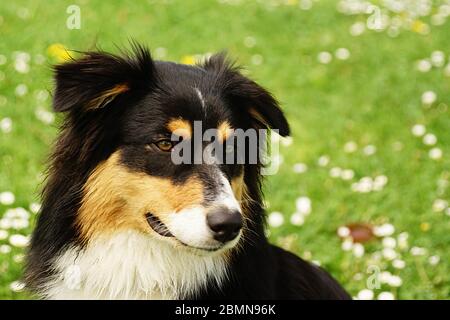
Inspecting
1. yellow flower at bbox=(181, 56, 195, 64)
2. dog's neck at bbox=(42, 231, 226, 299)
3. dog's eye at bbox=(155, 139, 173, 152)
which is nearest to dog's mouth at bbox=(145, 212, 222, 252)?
dog's neck at bbox=(42, 231, 226, 299)

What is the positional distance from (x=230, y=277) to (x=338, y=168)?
10.2 feet

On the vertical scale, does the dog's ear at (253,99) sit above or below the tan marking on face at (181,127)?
above

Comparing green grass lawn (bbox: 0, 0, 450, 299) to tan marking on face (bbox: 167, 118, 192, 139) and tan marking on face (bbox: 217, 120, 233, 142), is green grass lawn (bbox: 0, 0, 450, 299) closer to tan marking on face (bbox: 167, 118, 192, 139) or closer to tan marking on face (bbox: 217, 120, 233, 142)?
tan marking on face (bbox: 167, 118, 192, 139)

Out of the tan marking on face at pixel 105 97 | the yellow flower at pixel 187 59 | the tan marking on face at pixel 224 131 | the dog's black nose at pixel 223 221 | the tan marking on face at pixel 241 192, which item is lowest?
the dog's black nose at pixel 223 221

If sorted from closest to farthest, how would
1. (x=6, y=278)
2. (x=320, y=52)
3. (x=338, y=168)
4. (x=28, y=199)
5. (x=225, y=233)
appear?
1. (x=225, y=233)
2. (x=6, y=278)
3. (x=28, y=199)
4. (x=338, y=168)
5. (x=320, y=52)

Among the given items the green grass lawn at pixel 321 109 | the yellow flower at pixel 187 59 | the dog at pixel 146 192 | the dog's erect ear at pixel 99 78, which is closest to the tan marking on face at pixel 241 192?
the dog at pixel 146 192

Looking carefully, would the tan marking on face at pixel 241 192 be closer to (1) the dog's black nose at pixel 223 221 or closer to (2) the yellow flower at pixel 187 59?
(1) the dog's black nose at pixel 223 221

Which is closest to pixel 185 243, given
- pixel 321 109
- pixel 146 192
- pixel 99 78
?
pixel 146 192

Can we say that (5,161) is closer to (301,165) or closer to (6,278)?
(6,278)

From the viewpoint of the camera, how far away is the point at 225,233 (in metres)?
3.08

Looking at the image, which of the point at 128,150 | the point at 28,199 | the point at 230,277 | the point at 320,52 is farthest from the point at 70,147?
the point at 320,52

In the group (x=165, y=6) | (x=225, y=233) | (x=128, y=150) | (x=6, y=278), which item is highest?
(x=165, y=6)

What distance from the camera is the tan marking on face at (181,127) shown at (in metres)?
3.26

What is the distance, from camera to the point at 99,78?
3.24 m
